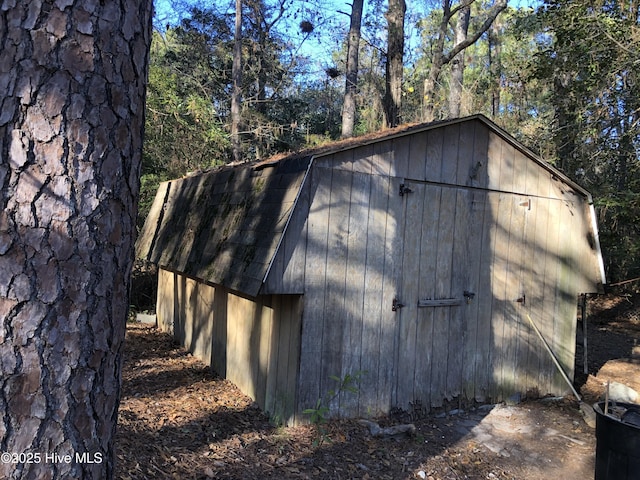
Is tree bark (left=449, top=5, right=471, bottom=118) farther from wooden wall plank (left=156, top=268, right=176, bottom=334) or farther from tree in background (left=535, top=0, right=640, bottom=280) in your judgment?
wooden wall plank (left=156, top=268, right=176, bottom=334)

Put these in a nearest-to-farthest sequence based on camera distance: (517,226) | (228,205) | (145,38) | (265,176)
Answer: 1. (145,38)
2. (265,176)
3. (228,205)
4. (517,226)

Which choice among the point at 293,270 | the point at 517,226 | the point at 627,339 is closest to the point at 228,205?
the point at 293,270

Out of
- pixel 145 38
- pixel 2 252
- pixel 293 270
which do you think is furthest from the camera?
pixel 293 270

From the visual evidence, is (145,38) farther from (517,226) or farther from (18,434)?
(517,226)

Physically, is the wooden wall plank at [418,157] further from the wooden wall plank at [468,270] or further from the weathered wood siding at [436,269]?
the wooden wall plank at [468,270]

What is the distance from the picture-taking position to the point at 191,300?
795 cm

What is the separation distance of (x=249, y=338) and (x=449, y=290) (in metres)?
2.48

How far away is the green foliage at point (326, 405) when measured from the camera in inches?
187

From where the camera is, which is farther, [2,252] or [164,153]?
[164,153]

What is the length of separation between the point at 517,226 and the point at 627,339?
23.5ft

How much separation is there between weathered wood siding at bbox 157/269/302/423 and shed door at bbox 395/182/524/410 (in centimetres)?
132

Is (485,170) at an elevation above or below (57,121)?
above

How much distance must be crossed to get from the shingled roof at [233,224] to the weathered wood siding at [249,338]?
1.79ft

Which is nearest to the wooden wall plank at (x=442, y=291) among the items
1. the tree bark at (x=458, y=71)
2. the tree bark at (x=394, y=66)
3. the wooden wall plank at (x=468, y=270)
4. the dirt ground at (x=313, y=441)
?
the wooden wall plank at (x=468, y=270)
